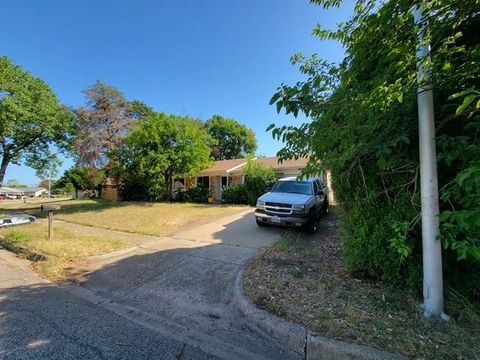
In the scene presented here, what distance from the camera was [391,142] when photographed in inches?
120

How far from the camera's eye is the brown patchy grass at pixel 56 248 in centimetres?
555

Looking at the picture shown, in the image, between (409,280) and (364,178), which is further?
(364,178)

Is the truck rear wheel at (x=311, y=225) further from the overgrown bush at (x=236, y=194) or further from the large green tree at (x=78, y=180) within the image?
the large green tree at (x=78, y=180)

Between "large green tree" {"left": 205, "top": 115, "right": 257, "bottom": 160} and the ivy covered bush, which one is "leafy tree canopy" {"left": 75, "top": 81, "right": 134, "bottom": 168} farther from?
the ivy covered bush

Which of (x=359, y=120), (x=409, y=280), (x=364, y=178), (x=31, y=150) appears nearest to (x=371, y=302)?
(x=409, y=280)

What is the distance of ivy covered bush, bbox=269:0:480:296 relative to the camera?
2.43 meters

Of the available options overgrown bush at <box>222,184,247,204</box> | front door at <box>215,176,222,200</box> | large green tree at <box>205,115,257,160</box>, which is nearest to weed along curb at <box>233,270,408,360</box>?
overgrown bush at <box>222,184,247,204</box>

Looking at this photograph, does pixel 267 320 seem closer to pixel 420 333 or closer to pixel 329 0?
pixel 420 333

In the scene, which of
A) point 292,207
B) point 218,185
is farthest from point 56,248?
point 218,185

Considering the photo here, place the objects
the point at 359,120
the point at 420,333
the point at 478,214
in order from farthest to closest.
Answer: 1. the point at 359,120
2. the point at 420,333
3. the point at 478,214

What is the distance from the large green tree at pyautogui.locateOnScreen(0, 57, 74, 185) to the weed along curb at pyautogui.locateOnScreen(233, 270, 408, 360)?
1818cm

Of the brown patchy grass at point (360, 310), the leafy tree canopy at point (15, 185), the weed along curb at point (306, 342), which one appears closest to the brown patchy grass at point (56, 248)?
the brown patchy grass at point (360, 310)

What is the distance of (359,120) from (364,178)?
1.18 meters

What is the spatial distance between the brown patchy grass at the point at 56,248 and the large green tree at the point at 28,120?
1013 cm
